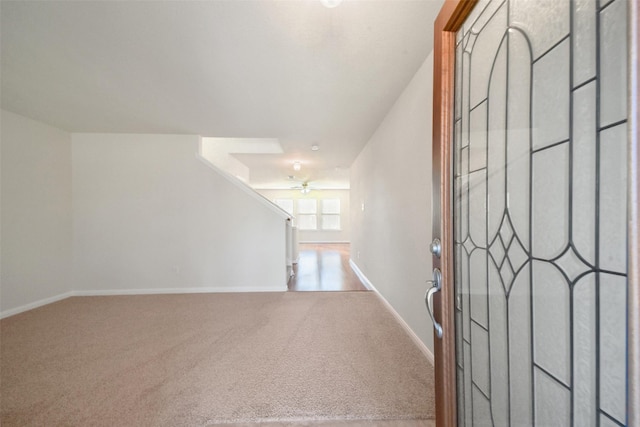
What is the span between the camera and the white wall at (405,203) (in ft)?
6.36

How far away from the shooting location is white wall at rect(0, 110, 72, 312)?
9.20 ft

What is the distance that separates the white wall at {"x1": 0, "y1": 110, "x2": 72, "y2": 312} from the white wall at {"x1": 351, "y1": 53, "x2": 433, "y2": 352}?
454 centimetres

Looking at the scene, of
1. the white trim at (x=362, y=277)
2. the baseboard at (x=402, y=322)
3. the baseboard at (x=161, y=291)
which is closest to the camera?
the baseboard at (x=402, y=322)

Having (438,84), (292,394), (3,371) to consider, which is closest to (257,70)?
(438,84)

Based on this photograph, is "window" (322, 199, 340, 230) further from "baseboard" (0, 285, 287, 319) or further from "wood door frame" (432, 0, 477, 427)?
"wood door frame" (432, 0, 477, 427)

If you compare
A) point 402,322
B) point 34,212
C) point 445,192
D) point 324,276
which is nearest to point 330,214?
point 324,276

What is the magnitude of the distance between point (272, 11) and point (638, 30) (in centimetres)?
161

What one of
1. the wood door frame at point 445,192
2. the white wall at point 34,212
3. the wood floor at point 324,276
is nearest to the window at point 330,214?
the wood floor at point 324,276

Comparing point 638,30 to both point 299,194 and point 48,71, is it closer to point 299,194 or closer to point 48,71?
point 48,71

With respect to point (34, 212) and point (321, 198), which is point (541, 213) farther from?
point (321, 198)

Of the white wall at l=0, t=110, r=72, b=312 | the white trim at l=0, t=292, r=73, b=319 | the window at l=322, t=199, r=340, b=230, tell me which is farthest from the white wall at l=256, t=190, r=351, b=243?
the white trim at l=0, t=292, r=73, b=319

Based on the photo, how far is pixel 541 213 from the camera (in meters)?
0.61

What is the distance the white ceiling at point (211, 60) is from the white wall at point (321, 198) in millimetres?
7081

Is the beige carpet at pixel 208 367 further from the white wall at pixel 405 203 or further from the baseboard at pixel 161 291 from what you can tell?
the baseboard at pixel 161 291
